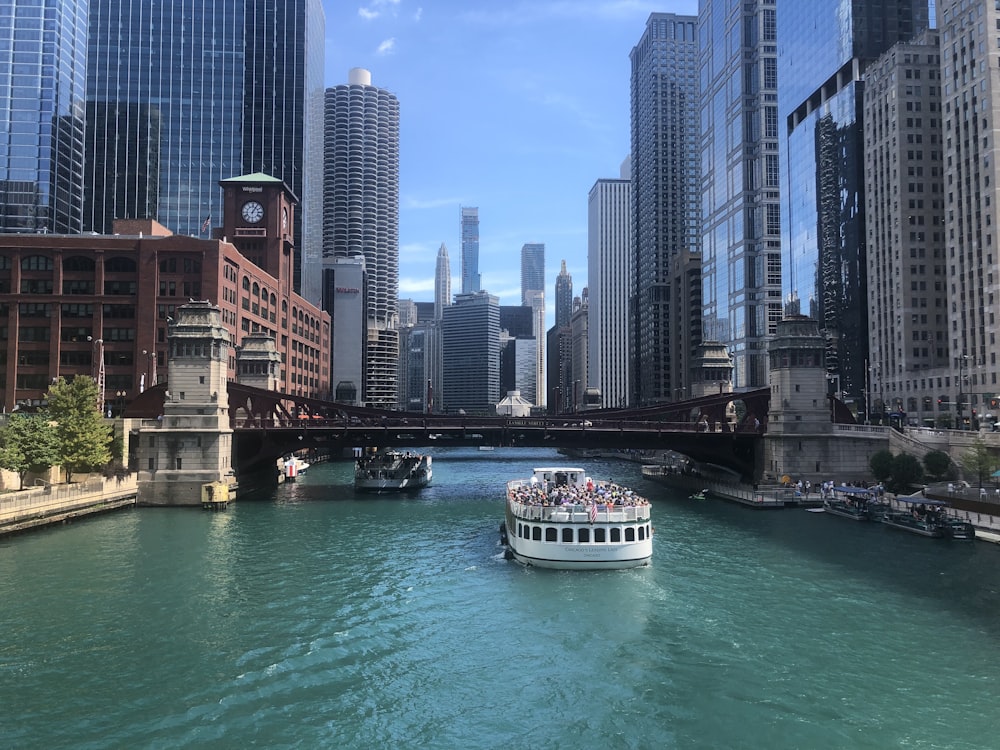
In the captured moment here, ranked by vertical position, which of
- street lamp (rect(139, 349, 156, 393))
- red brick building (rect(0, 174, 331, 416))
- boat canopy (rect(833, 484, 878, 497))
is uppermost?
red brick building (rect(0, 174, 331, 416))

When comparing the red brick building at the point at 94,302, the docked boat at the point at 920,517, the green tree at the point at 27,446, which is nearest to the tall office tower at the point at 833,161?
the docked boat at the point at 920,517

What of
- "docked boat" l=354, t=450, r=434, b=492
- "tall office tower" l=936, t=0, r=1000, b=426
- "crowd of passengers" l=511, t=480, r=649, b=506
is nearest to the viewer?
"crowd of passengers" l=511, t=480, r=649, b=506

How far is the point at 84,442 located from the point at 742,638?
6639 cm

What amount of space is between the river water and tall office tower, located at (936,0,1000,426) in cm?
7191

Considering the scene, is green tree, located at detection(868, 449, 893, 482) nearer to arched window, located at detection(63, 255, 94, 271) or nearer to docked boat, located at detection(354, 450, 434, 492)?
docked boat, located at detection(354, 450, 434, 492)

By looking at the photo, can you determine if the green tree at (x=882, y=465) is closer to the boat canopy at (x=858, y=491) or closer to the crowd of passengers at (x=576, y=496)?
the boat canopy at (x=858, y=491)

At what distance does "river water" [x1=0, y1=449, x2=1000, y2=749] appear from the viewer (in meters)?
25.7

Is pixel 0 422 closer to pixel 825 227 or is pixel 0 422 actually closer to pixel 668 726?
pixel 668 726

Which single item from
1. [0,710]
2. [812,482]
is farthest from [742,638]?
[812,482]

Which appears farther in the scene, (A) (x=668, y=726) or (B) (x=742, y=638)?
(B) (x=742, y=638)

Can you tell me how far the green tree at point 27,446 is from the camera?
214 ft

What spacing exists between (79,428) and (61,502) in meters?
11.9

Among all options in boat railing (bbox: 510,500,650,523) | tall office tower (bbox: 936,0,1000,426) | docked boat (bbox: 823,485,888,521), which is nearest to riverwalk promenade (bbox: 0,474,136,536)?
boat railing (bbox: 510,500,650,523)

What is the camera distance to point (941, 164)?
454ft
